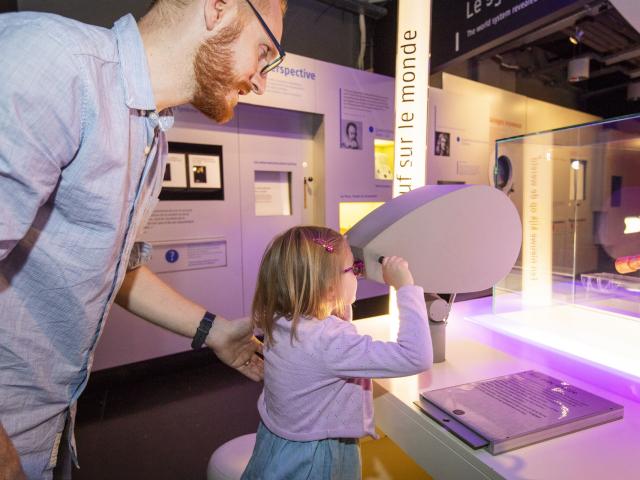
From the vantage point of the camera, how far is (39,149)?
62 centimetres

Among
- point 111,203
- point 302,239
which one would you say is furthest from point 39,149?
point 302,239

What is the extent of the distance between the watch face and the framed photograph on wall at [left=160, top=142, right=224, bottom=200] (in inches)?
94.5

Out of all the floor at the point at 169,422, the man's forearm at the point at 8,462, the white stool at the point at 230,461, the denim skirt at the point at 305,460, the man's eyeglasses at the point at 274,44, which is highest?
the man's eyeglasses at the point at 274,44

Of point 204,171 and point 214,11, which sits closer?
point 214,11

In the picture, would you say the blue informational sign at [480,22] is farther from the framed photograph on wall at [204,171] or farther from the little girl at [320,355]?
the framed photograph on wall at [204,171]

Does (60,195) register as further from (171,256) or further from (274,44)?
(171,256)

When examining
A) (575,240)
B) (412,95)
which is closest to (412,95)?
(412,95)

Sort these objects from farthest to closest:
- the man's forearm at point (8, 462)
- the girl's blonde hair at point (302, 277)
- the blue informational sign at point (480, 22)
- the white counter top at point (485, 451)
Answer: the blue informational sign at point (480, 22), the girl's blonde hair at point (302, 277), the white counter top at point (485, 451), the man's forearm at point (8, 462)

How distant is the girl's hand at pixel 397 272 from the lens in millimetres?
1036

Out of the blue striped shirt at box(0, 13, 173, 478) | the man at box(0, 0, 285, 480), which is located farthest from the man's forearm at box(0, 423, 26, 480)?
the blue striped shirt at box(0, 13, 173, 478)

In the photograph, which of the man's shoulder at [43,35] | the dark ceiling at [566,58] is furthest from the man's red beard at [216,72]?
the dark ceiling at [566,58]

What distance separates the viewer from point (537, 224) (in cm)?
167

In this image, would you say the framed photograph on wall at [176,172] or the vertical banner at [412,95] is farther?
the framed photograph on wall at [176,172]

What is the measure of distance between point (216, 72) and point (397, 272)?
65cm
